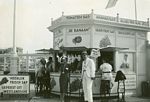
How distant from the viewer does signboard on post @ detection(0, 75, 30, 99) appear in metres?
13.3

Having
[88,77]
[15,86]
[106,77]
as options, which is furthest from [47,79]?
[88,77]

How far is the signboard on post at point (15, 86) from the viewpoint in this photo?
13.3 m

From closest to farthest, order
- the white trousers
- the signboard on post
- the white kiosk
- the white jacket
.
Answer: the white trousers, the white jacket, the signboard on post, the white kiosk

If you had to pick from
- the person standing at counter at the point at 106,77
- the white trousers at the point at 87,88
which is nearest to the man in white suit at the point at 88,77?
the white trousers at the point at 87,88

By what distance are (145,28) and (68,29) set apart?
5046 mm

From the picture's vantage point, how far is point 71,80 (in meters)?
14.4

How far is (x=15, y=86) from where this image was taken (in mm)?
13359

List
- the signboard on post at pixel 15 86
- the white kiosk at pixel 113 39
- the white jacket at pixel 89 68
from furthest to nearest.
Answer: the white kiosk at pixel 113 39 → the signboard on post at pixel 15 86 → the white jacket at pixel 89 68

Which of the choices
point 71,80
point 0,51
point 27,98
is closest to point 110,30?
point 71,80

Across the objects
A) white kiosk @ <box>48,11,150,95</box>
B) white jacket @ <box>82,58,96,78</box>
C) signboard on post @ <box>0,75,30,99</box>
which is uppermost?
white kiosk @ <box>48,11,150,95</box>

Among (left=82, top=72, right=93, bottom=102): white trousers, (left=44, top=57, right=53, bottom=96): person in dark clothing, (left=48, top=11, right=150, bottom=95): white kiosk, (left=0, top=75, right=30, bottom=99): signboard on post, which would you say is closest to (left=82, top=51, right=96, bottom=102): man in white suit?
(left=82, top=72, right=93, bottom=102): white trousers

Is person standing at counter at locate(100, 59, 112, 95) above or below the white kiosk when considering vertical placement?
below

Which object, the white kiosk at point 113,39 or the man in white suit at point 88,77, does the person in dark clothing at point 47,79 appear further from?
the man in white suit at point 88,77

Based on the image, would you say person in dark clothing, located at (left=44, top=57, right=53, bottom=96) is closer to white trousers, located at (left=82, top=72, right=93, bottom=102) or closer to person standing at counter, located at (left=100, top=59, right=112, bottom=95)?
person standing at counter, located at (left=100, top=59, right=112, bottom=95)
